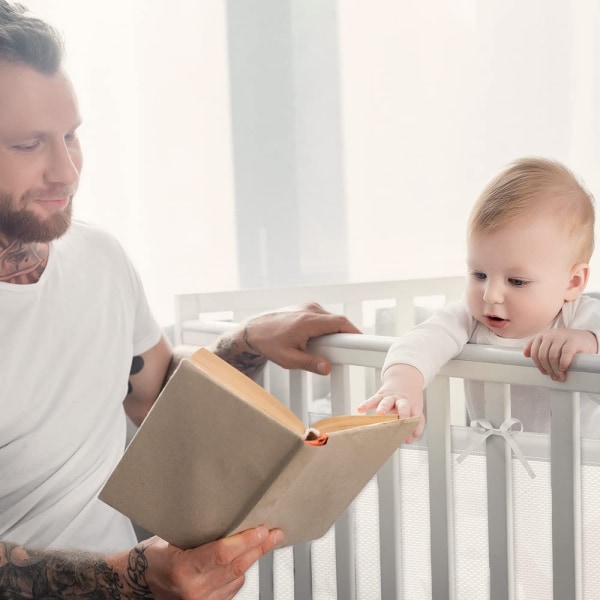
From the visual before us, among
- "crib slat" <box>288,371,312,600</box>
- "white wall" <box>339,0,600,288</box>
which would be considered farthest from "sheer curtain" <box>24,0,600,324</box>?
"crib slat" <box>288,371,312,600</box>

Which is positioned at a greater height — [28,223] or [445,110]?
[445,110]

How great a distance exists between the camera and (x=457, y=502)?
3.43 feet

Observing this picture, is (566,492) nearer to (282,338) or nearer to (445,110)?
(282,338)

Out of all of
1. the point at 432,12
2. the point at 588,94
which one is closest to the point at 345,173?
the point at 432,12

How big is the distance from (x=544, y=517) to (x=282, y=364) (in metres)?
0.40

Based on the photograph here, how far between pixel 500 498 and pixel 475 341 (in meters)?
0.27

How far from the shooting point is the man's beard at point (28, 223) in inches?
47.8

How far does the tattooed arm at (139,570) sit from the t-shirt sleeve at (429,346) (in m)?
0.25

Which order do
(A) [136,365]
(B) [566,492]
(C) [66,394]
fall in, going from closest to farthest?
(B) [566,492] → (C) [66,394] → (A) [136,365]

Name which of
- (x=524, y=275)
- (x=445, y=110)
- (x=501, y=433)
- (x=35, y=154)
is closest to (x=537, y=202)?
(x=524, y=275)

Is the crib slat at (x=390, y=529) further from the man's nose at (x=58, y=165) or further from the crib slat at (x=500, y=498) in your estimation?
the man's nose at (x=58, y=165)

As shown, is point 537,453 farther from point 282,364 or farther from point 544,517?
point 282,364

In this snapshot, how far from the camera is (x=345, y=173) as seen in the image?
230 centimetres

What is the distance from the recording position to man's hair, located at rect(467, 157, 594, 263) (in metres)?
1.13
